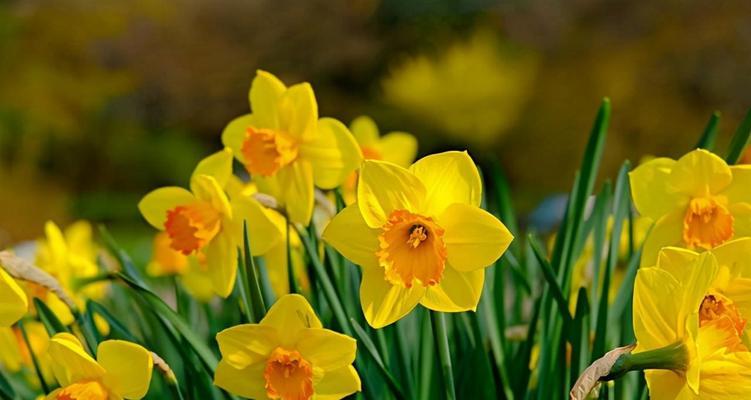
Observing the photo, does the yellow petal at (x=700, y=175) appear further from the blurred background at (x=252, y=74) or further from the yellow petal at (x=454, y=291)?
the blurred background at (x=252, y=74)

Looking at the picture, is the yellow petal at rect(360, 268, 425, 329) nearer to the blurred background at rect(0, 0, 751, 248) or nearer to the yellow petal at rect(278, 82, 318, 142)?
the yellow petal at rect(278, 82, 318, 142)

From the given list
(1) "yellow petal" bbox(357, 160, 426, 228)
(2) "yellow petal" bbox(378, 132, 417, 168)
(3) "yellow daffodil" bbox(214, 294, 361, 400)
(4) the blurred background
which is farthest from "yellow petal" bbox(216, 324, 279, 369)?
(4) the blurred background

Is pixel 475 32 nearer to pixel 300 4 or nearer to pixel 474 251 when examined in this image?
pixel 300 4

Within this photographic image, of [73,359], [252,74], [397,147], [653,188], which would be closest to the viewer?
[73,359]

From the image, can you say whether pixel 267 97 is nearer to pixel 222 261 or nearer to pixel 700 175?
pixel 222 261

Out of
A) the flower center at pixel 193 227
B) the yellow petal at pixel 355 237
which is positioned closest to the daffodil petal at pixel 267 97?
the flower center at pixel 193 227

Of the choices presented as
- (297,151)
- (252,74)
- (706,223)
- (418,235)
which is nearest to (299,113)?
(297,151)
